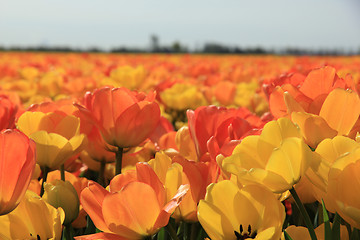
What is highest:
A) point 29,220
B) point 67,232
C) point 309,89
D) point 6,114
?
point 309,89

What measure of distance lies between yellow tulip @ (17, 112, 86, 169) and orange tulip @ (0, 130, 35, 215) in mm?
302

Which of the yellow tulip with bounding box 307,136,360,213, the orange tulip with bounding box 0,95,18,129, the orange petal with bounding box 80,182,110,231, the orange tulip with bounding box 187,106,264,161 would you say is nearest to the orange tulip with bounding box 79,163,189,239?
the orange petal with bounding box 80,182,110,231

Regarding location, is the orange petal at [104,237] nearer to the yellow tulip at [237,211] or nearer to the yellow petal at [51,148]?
the yellow tulip at [237,211]

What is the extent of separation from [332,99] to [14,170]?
0.66 m

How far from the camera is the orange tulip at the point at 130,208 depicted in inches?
31.0

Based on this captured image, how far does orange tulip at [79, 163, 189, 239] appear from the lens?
79 centimetres

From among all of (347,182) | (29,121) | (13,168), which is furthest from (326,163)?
(29,121)

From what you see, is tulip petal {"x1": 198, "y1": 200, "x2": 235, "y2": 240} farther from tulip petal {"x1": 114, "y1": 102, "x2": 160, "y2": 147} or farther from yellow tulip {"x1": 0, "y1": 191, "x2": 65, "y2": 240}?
tulip petal {"x1": 114, "y1": 102, "x2": 160, "y2": 147}

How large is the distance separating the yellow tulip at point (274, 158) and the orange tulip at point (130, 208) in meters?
0.11

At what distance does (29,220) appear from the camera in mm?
898

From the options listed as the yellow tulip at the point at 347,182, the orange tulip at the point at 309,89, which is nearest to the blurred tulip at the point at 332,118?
the orange tulip at the point at 309,89

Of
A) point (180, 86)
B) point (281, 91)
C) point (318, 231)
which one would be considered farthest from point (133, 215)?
point (180, 86)

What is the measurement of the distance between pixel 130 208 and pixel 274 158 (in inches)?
10.0

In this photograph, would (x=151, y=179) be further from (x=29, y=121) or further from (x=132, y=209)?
(x=29, y=121)
